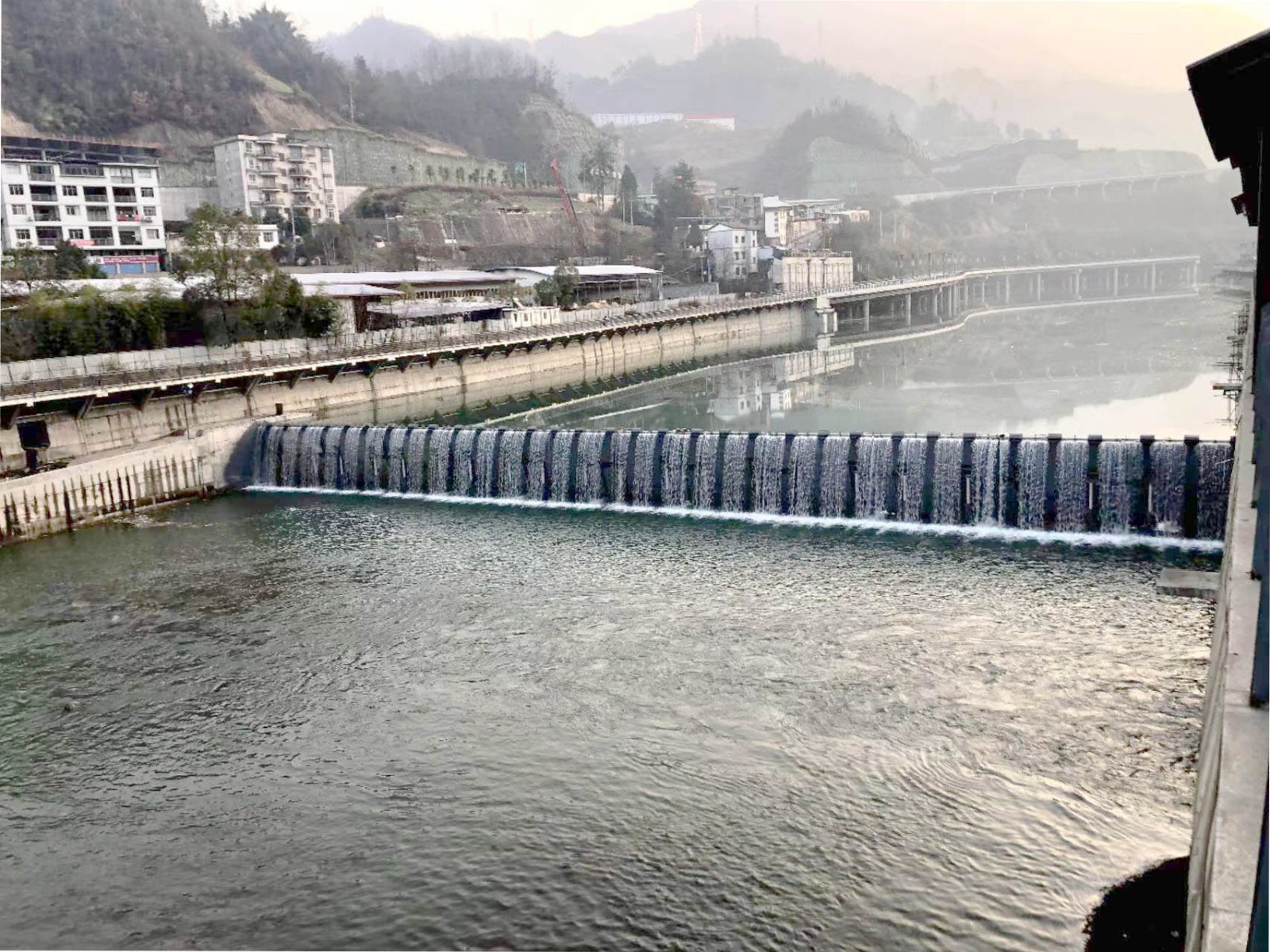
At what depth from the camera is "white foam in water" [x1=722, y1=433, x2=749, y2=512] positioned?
95.3ft

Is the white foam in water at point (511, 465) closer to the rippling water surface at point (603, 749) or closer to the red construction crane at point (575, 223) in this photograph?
the rippling water surface at point (603, 749)

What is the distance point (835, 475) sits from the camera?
1096 inches

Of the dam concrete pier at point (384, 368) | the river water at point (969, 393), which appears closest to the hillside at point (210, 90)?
the dam concrete pier at point (384, 368)

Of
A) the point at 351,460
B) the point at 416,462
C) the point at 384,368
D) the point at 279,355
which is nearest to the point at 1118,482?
the point at 416,462

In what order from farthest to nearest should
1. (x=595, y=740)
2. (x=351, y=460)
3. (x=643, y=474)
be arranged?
(x=351, y=460), (x=643, y=474), (x=595, y=740)

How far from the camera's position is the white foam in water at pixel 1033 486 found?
83.9 feet

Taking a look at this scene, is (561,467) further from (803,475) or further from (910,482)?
(910,482)

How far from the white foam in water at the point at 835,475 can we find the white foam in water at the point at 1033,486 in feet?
14.0

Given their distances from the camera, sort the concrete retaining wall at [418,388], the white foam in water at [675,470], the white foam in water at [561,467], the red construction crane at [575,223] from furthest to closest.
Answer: the red construction crane at [575,223]
the concrete retaining wall at [418,388]
the white foam in water at [561,467]
the white foam in water at [675,470]

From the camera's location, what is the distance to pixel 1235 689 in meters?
8.41

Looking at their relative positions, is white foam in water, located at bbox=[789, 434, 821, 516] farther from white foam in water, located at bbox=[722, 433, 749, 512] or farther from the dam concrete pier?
the dam concrete pier

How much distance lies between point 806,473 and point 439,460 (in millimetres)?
11839

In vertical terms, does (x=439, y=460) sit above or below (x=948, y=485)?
above

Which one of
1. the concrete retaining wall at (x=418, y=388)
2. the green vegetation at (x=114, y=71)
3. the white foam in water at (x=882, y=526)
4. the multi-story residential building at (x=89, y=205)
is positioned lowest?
the white foam in water at (x=882, y=526)
